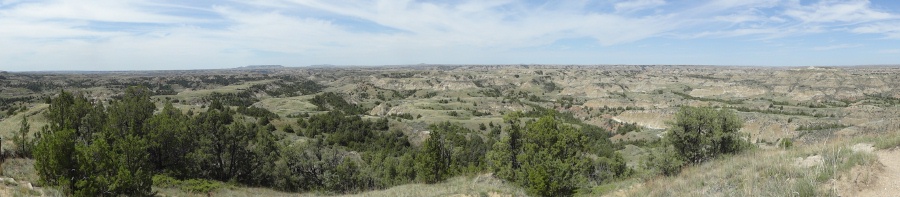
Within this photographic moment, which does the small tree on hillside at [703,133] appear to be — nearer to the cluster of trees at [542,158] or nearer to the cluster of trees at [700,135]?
the cluster of trees at [700,135]

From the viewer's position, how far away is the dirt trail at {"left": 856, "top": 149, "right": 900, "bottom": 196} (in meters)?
7.55

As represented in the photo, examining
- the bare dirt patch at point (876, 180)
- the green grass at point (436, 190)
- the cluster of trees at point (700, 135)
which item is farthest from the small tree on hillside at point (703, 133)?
the bare dirt patch at point (876, 180)

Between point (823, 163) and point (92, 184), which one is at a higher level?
point (823, 163)

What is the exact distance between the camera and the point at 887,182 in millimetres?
7879

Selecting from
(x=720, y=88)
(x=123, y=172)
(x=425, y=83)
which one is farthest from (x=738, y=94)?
(x=123, y=172)

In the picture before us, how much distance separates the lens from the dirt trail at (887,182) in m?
7.55

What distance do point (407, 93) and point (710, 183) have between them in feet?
511

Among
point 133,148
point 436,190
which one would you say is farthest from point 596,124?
point 133,148

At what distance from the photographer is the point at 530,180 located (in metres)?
19.4

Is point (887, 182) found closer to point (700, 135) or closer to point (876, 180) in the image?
point (876, 180)

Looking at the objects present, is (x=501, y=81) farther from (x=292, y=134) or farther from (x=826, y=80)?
(x=292, y=134)

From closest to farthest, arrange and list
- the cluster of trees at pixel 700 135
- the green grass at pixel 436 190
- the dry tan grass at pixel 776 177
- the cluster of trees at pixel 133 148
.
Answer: the dry tan grass at pixel 776 177, the cluster of trees at pixel 133 148, the green grass at pixel 436 190, the cluster of trees at pixel 700 135

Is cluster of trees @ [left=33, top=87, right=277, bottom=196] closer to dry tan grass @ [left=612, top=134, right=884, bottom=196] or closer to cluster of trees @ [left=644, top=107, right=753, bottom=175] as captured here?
dry tan grass @ [left=612, top=134, right=884, bottom=196]

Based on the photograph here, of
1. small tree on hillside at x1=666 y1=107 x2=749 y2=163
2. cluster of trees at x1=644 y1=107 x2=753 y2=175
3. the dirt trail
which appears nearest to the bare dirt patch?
the dirt trail
